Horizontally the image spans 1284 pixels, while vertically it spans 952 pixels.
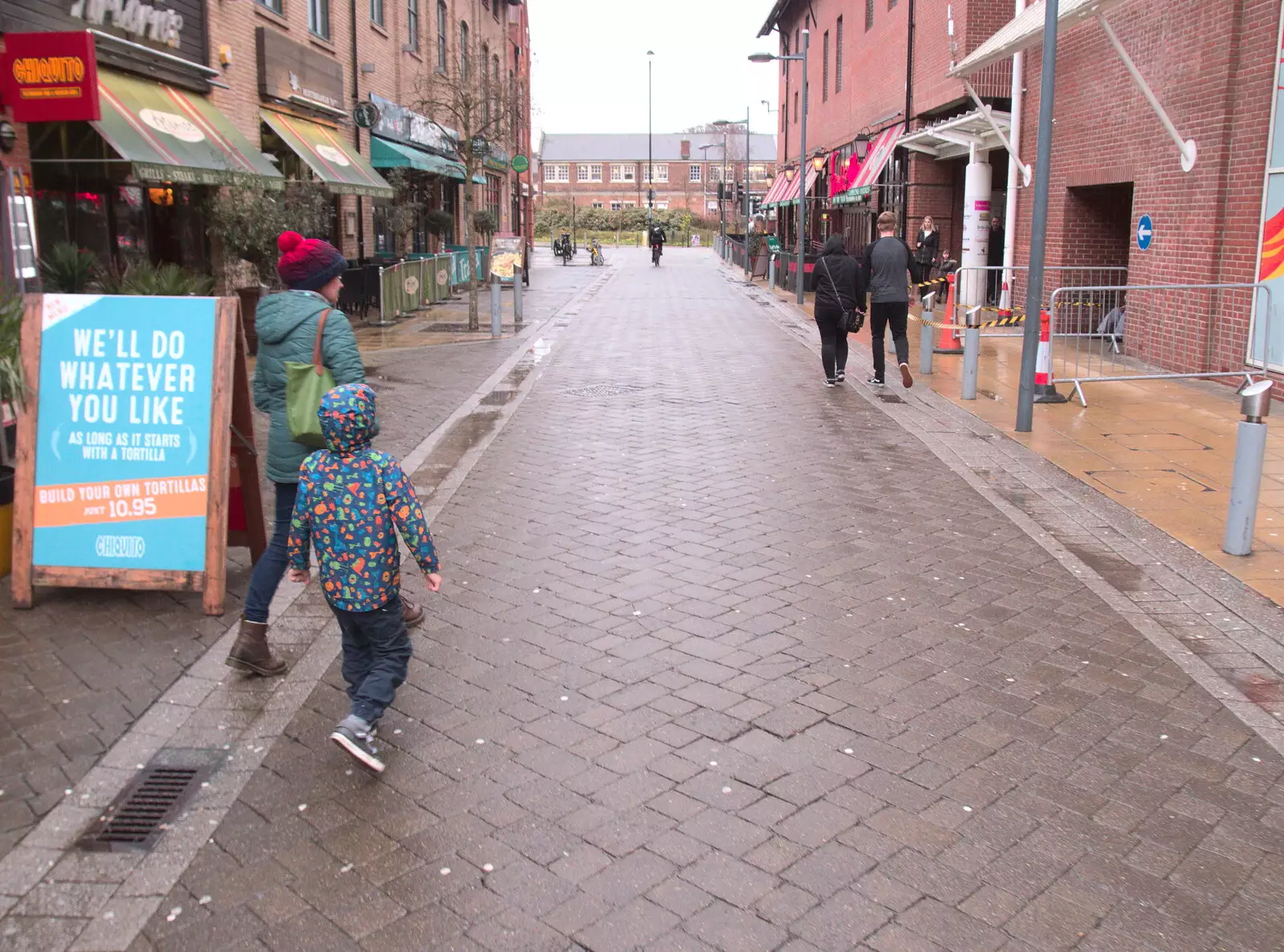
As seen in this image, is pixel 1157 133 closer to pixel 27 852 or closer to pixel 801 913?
pixel 801 913

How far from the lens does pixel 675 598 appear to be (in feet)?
19.4

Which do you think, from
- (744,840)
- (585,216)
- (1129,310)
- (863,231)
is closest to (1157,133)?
(1129,310)

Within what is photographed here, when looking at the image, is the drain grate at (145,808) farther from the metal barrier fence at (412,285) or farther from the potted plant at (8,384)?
the metal barrier fence at (412,285)

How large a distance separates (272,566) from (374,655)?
973 millimetres

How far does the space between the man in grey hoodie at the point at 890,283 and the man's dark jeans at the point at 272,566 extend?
335 inches

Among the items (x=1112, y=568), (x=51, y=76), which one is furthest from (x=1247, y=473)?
(x=51, y=76)

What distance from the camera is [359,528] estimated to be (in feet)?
13.4

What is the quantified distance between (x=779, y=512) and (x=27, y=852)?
4.96 meters

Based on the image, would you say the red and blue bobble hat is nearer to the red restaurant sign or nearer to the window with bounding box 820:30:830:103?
the red restaurant sign

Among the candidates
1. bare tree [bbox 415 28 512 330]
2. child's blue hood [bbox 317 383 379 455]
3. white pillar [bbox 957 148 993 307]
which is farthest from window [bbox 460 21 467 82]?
child's blue hood [bbox 317 383 379 455]

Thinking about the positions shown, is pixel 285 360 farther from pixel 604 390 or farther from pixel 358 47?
pixel 358 47

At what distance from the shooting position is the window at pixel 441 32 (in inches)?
1124

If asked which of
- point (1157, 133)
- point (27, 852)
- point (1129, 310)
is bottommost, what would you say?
point (27, 852)

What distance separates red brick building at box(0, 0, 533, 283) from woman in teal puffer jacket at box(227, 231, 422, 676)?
704 cm
